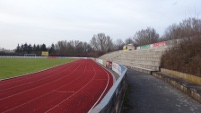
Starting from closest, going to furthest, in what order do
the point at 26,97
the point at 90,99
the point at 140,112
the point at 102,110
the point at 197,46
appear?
the point at 102,110 → the point at 140,112 → the point at 90,99 → the point at 26,97 → the point at 197,46

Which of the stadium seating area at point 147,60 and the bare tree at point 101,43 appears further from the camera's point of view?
the bare tree at point 101,43

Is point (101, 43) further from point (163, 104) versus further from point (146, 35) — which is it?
point (163, 104)

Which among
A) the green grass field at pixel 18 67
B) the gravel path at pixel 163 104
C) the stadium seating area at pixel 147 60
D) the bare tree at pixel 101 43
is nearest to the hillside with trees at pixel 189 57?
the gravel path at pixel 163 104

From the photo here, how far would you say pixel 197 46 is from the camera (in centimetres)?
1574

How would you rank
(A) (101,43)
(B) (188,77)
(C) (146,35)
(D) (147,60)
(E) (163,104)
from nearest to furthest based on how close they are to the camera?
(E) (163,104) → (B) (188,77) → (D) (147,60) → (C) (146,35) → (A) (101,43)

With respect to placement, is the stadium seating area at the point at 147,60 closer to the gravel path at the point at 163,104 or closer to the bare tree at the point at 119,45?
the gravel path at the point at 163,104

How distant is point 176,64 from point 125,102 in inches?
379

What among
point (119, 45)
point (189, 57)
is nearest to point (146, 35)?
point (119, 45)

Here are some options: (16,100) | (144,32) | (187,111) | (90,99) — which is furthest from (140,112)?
(144,32)

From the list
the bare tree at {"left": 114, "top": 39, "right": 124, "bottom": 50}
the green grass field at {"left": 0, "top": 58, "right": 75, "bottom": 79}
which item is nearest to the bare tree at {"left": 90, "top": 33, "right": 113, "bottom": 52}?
the bare tree at {"left": 114, "top": 39, "right": 124, "bottom": 50}

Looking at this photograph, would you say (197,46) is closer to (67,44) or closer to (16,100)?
(16,100)

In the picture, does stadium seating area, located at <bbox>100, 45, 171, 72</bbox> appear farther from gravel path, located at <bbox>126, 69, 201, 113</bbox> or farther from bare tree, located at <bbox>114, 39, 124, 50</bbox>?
bare tree, located at <bbox>114, 39, 124, 50</bbox>

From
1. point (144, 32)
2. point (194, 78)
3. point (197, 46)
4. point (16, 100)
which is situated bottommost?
point (16, 100)

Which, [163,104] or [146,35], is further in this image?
[146,35]
